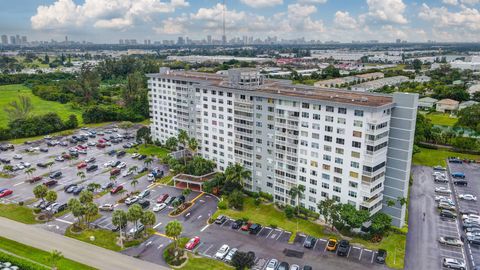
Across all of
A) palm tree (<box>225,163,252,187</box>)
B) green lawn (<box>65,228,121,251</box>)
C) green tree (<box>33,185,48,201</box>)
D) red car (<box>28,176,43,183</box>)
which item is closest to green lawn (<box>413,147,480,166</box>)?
palm tree (<box>225,163,252,187</box>)

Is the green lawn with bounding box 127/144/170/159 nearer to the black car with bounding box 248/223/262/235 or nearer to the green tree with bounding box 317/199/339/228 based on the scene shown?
the black car with bounding box 248/223/262/235

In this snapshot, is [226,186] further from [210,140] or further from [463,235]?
[463,235]

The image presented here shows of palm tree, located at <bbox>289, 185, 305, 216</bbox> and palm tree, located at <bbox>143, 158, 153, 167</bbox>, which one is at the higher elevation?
palm tree, located at <bbox>289, 185, 305, 216</bbox>

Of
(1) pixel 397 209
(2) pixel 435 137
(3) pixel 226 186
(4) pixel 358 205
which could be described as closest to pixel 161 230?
(3) pixel 226 186

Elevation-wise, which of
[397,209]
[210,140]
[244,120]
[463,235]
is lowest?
[463,235]

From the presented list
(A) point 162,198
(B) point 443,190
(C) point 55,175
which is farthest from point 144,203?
(B) point 443,190

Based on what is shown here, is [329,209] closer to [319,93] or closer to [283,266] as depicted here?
[283,266]
